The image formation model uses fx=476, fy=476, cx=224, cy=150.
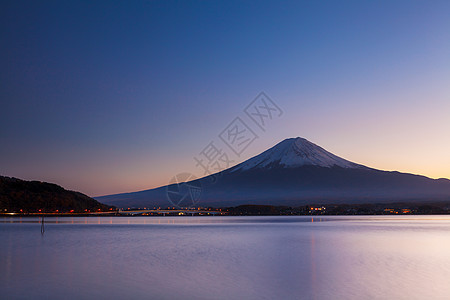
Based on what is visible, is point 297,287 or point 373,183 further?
point 373,183

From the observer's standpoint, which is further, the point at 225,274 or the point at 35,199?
the point at 35,199

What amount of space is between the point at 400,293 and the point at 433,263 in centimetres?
717

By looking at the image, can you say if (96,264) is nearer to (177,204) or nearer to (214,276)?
(214,276)

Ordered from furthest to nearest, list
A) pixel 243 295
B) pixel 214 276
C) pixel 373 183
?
pixel 373 183, pixel 214 276, pixel 243 295

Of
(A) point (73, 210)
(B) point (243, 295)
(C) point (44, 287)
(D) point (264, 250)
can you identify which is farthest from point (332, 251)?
(A) point (73, 210)

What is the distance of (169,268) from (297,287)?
217 inches

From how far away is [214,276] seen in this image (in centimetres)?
1447

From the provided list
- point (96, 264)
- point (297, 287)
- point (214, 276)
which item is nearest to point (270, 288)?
point (297, 287)

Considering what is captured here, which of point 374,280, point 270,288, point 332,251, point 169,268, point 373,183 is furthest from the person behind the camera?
point 373,183

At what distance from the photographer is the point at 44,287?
1216cm

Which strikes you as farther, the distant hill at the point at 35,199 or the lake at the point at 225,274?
the distant hill at the point at 35,199

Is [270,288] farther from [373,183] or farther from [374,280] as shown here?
[373,183]

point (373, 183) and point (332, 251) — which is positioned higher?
point (373, 183)

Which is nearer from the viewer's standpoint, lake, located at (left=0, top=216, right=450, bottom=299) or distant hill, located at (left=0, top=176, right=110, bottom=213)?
lake, located at (left=0, top=216, right=450, bottom=299)
